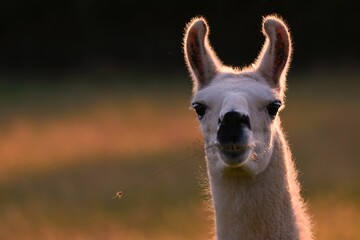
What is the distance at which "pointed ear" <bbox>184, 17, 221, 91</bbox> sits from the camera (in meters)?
Answer: 10.2

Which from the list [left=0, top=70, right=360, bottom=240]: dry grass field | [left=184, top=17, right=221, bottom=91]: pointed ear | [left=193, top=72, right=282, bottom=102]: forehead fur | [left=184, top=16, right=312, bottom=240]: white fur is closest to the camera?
[left=184, top=16, right=312, bottom=240]: white fur

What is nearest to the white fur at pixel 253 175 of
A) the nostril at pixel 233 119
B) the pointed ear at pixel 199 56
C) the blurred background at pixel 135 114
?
the nostril at pixel 233 119

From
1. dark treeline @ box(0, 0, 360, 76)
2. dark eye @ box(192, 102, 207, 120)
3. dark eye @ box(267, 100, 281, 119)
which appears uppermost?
dark treeline @ box(0, 0, 360, 76)

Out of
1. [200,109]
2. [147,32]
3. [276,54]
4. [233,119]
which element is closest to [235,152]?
[233,119]

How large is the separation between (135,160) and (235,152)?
55.9 ft

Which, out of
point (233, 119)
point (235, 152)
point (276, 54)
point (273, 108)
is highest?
point (276, 54)

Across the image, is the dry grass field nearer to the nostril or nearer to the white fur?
the white fur

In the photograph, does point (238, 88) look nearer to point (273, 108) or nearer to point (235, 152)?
point (273, 108)

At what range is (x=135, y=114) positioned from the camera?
33469 mm

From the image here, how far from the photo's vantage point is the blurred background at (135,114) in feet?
64.2

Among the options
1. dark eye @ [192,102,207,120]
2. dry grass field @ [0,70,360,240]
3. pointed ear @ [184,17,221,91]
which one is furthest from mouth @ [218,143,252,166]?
dry grass field @ [0,70,360,240]

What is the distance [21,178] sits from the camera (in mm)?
24219

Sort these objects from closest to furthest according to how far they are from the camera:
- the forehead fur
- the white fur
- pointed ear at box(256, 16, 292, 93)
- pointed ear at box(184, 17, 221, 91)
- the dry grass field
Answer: the white fur → the forehead fur → pointed ear at box(256, 16, 292, 93) → pointed ear at box(184, 17, 221, 91) → the dry grass field

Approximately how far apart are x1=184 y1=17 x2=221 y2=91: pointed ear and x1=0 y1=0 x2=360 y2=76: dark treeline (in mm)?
30232
